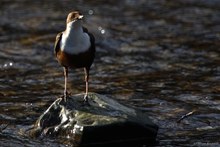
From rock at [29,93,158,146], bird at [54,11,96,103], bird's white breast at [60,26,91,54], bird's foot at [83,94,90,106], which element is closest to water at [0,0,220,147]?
rock at [29,93,158,146]

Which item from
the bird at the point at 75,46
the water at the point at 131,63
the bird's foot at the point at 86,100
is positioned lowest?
the water at the point at 131,63

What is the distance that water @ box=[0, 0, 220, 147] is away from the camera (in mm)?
7781

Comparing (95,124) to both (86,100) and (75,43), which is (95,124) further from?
(75,43)

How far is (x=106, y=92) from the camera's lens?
9.12 meters

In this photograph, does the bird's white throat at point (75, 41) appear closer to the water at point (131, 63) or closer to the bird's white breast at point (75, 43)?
the bird's white breast at point (75, 43)

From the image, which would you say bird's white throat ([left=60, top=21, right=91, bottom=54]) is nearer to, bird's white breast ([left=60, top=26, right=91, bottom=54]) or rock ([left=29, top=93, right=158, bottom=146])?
bird's white breast ([left=60, top=26, right=91, bottom=54])

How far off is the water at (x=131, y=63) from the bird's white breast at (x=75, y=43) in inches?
36.2

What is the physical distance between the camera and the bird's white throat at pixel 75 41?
7004 mm

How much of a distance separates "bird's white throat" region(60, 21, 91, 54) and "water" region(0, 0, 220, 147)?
924 millimetres

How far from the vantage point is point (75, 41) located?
7000 mm

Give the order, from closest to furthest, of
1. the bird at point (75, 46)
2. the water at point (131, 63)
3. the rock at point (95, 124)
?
the rock at point (95, 124), the bird at point (75, 46), the water at point (131, 63)

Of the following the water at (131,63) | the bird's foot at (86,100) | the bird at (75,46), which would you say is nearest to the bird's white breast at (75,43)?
the bird at (75,46)

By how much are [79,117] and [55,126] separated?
293mm

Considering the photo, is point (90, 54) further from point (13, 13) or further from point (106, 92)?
point (13, 13)
